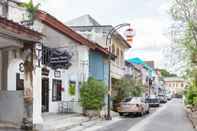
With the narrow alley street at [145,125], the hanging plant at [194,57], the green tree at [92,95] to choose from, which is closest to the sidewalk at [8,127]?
the narrow alley street at [145,125]

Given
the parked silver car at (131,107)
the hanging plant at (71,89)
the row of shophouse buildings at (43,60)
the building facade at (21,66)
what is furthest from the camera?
the parked silver car at (131,107)

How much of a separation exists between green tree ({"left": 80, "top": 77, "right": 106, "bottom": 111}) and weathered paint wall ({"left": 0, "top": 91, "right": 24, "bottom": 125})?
10.1 metres

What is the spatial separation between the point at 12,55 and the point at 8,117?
8.81 ft

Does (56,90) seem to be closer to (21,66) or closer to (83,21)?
(21,66)

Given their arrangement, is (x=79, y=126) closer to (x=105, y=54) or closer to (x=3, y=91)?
(x=3, y=91)

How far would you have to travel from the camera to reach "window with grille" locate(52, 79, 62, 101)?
98.8 feet

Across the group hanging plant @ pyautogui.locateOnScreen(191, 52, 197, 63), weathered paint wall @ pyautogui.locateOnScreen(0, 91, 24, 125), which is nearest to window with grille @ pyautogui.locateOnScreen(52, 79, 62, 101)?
hanging plant @ pyautogui.locateOnScreen(191, 52, 197, 63)

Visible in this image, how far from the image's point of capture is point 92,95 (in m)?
29.5

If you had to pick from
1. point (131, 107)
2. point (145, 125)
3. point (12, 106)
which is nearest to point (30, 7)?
point (12, 106)

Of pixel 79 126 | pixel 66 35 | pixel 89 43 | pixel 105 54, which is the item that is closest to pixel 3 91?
pixel 79 126

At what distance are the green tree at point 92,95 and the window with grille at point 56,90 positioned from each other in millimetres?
1746

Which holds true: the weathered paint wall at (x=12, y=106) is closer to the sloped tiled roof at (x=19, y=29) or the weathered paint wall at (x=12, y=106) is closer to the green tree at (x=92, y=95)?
the sloped tiled roof at (x=19, y=29)

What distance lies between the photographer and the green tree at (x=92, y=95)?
96.6ft

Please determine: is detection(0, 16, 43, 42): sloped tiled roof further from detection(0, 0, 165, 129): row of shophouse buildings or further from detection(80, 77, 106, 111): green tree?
detection(80, 77, 106, 111): green tree
